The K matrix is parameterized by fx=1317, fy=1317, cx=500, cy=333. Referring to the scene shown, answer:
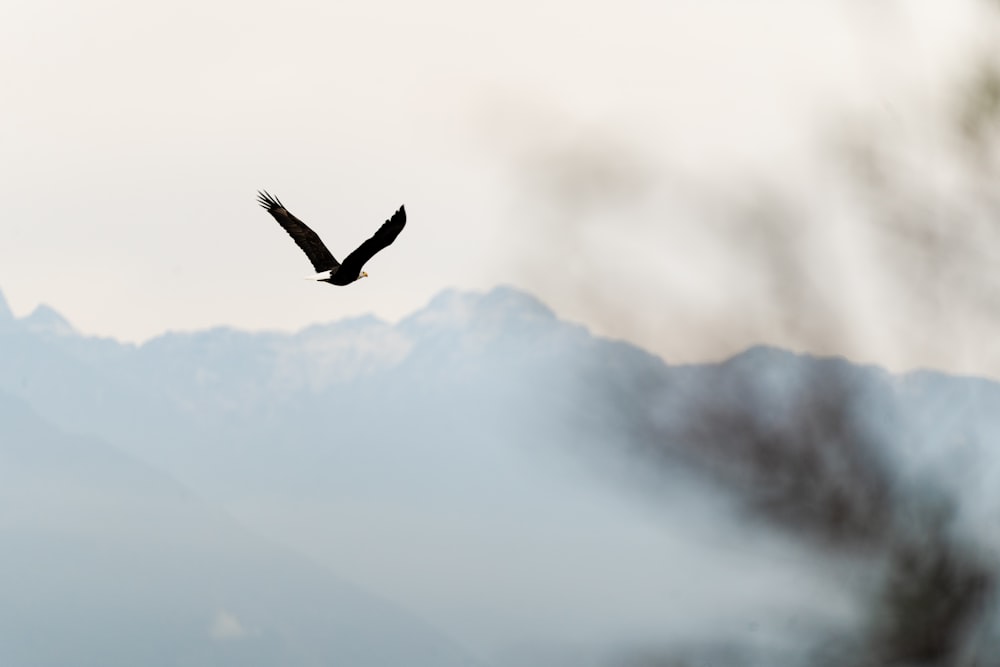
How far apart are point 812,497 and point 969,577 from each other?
256 cm

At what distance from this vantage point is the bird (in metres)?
21.4

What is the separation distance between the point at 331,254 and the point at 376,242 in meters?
1.74

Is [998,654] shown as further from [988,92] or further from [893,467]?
[988,92]

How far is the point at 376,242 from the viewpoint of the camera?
21578 millimetres

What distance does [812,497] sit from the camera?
15.9 metres

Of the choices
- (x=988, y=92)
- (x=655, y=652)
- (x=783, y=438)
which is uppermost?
(x=988, y=92)

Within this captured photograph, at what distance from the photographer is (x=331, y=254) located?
23047 mm

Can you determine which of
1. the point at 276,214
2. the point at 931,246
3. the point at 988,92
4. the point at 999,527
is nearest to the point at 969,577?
the point at 999,527

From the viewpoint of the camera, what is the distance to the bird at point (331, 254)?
842 inches

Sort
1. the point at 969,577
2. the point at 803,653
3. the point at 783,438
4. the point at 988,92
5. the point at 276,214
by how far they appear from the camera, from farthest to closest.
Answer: the point at 276,214 < the point at 988,92 < the point at 803,653 < the point at 969,577 < the point at 783,438

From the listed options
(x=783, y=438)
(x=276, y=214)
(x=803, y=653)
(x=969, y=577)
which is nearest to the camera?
(x=783, y=438)

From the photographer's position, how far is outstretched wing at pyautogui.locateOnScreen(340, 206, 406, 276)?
70.2ft

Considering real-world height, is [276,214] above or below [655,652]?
Answer: above

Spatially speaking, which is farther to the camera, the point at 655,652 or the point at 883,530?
the point at 655,652
